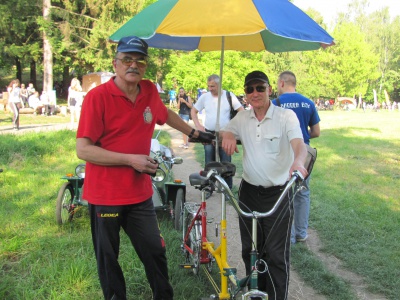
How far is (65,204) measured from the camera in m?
5.85

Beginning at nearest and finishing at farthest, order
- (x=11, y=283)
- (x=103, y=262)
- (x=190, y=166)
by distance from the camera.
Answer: (x=103, y=262)
(x=11, y=283)
(x=190, y=166)

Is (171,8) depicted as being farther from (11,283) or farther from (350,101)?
(350,101)

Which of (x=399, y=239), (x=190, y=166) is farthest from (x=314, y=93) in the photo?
(x=399, y=239)

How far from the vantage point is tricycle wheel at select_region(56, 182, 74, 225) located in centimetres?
568

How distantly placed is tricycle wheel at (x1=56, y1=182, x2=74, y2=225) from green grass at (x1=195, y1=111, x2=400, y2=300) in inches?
120

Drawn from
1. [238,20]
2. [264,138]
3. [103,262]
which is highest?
[238,20]

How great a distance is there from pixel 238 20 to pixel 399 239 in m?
4.03

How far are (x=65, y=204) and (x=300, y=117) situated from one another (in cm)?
330

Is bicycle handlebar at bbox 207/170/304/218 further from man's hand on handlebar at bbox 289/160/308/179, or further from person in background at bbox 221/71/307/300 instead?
person in background at bbox 221/71/307/300

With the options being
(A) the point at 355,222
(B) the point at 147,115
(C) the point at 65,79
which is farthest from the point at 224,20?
(C) the point at 65,79

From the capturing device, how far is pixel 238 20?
3.21m

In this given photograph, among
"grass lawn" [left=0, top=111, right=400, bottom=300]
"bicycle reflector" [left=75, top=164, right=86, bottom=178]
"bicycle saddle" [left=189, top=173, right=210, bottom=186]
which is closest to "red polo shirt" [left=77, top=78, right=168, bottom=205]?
"bicycle saddle" [left=189, top=173, right=210, bottom=186]

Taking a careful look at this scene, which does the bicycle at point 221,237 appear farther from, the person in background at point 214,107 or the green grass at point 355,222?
the person in background at point 214,107

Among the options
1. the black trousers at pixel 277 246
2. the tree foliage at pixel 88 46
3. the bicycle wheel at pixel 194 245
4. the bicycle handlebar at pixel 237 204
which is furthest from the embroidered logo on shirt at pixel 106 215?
the tree foliage at pixel 88 46
